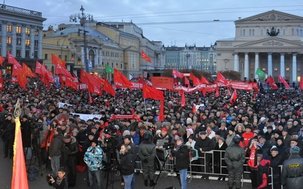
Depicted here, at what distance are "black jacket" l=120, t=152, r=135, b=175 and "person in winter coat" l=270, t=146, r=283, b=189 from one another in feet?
10.3

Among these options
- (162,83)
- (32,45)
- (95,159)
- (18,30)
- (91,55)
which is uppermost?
(18,30)

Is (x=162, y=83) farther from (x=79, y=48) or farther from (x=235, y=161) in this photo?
(x=79, y=48)

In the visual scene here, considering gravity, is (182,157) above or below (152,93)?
below

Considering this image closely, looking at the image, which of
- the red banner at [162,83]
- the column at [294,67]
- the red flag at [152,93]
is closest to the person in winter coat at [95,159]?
the red flag at [152,93]

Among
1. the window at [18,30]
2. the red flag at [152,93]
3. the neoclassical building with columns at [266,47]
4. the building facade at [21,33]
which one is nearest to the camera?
the red flag at [152,93]

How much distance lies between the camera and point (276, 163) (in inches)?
427

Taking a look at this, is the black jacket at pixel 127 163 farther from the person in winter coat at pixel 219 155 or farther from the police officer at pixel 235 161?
the person in winter coat at pixel 219 155

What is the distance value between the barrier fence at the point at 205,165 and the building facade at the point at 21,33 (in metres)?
59.6

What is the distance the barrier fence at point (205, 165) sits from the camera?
12734 mm

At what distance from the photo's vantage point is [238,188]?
11.0 m

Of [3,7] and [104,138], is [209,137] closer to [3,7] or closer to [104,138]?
[104,138]

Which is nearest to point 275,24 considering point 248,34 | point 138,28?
point 248,34

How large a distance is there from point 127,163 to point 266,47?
87.8 meters

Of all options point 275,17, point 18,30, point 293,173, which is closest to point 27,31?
point 18,30
